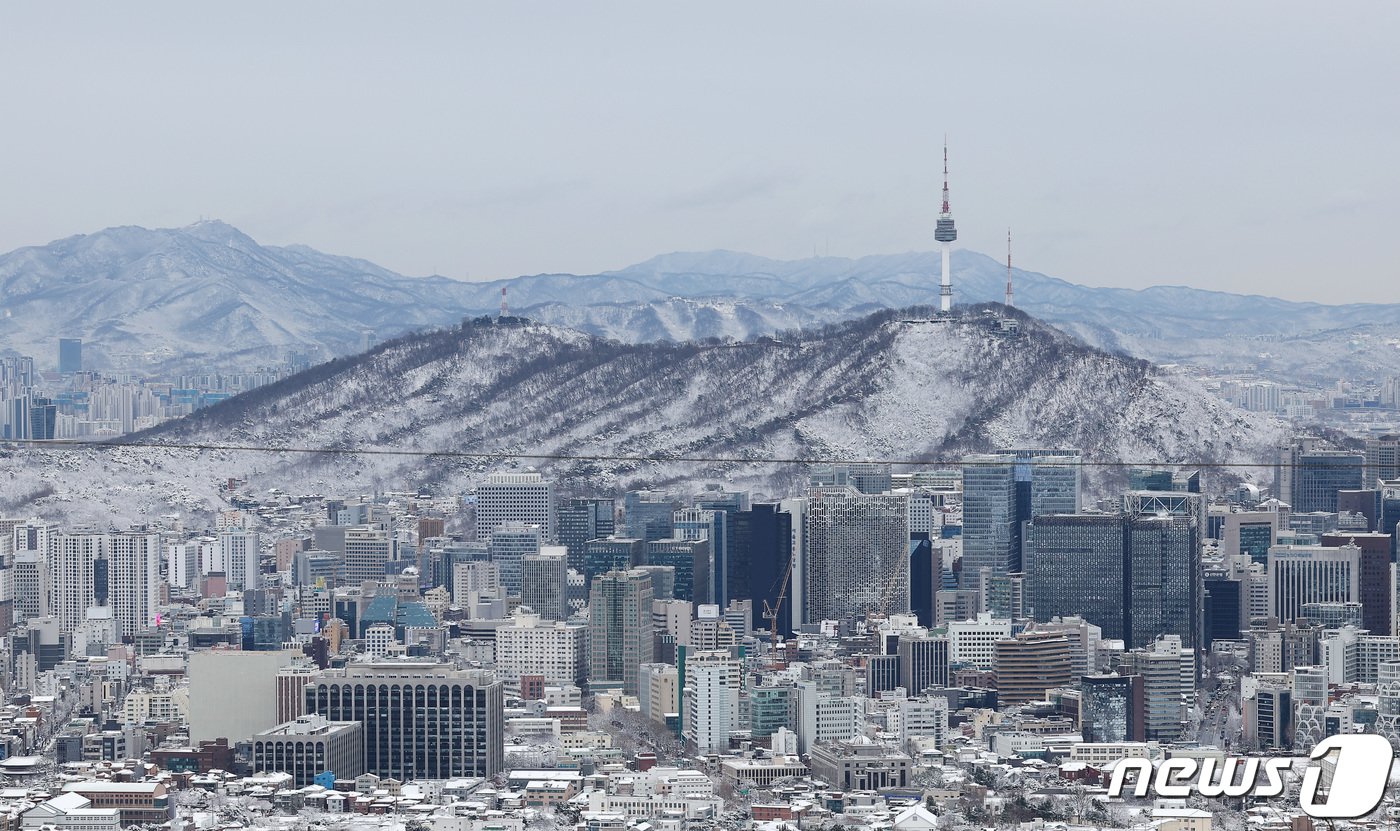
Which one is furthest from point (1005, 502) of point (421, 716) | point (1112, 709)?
point (421, 716)

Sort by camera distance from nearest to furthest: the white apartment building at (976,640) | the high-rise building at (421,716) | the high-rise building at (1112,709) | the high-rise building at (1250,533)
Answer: the high-rise building at (421,716)
the high-rise building at (1112,709)
the white apartment building at (976,640)
the high-rise building at (1250,533)

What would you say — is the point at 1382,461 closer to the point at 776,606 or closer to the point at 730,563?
the point at 730,563

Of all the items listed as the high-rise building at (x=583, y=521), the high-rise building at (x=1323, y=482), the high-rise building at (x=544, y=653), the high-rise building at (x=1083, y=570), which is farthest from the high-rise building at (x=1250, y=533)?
the high-rise building at (x=544, y=653)

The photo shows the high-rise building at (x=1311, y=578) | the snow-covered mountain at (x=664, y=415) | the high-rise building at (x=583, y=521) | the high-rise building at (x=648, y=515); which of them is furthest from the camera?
the snow-covered mountain at (x=664, y=415)

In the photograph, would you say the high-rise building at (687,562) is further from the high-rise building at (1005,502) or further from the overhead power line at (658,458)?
the overhead power line at (658,458)

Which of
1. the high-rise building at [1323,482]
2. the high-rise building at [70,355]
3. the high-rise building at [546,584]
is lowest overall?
the high-rise building at [546,584]

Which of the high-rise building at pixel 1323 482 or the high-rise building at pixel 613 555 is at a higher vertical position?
the high-rise building at pixel 1323 482

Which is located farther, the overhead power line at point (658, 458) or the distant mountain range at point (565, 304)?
the distant mountain range at point (565, 304)

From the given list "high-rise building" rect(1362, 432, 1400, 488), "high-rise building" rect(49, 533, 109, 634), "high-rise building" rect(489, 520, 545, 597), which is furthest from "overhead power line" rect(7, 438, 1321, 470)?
"high-rise building" rect(49, 533, 109, 634)
